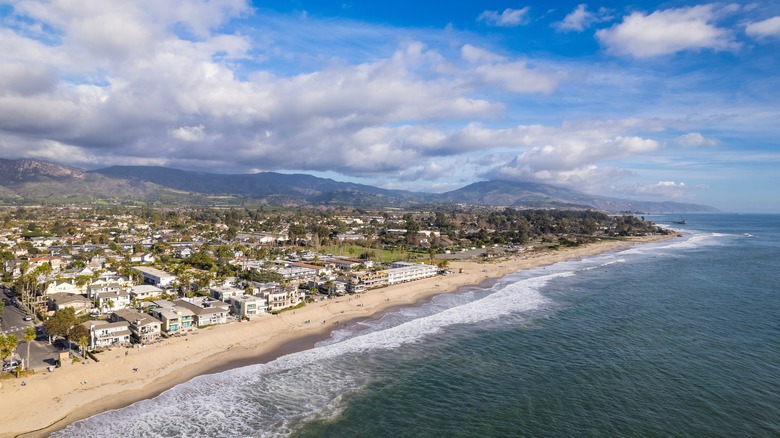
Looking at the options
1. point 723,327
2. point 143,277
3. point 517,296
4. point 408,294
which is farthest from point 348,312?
point 723,327

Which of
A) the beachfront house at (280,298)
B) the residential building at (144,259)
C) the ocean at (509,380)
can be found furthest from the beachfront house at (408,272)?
the residential building at (144,259)

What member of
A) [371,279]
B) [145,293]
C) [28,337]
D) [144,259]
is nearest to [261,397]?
[28,337]

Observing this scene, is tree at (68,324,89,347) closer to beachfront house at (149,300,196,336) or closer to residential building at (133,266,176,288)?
beachfront house at (149,300,196,336)

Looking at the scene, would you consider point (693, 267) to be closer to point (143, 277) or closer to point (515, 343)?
point (515, 343)

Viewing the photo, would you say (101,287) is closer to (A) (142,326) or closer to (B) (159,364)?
(A) (142,326)

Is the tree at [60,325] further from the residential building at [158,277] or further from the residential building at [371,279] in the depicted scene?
the residential building at [371,279]
